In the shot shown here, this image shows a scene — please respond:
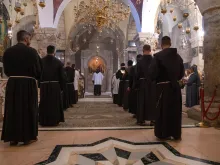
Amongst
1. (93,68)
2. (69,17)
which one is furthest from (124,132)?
(93,68)

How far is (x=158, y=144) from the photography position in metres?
3.73

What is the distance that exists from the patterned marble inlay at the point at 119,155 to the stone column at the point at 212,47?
260 centimetres

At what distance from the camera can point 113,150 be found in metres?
3.37

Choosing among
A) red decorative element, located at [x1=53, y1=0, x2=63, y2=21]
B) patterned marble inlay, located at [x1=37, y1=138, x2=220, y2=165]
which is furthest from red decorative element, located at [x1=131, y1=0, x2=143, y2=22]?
patterned marble inlay, located at [x1=37, y1=138, x2=220, y2=165]

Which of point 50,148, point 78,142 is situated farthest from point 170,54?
point 50,148

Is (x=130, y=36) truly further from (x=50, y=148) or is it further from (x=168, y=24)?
(x=50, y=148)

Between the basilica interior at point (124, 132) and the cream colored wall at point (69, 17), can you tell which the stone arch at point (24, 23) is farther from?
the basilica interior at point (124, 132)

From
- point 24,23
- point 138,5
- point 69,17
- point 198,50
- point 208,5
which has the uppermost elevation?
point 69,17

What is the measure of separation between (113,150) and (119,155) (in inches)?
8.7

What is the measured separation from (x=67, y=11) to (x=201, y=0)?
1354 centimetres

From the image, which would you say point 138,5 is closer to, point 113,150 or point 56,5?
point 56,5

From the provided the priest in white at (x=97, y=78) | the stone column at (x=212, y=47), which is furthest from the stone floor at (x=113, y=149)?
the priest in white at (x=97, y=78)

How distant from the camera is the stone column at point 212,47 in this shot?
5551 mm

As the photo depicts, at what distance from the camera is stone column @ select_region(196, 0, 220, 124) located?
18.2ft
